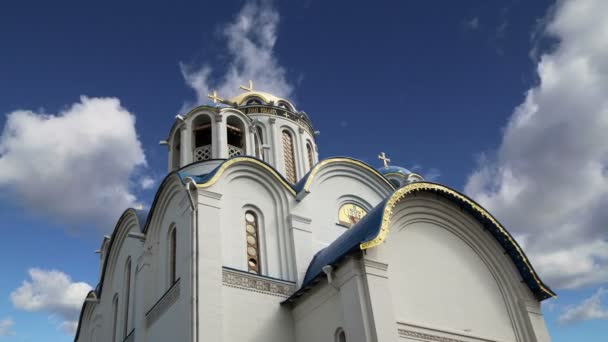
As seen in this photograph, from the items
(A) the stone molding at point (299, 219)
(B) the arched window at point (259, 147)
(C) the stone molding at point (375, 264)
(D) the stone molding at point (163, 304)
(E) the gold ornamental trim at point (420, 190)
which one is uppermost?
(B) the arched window at point (259, 147)

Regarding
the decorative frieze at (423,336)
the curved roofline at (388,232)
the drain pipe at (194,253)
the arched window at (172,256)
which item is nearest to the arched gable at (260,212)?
the drain pipe at (194,253)

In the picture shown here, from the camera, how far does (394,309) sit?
938 centimetres

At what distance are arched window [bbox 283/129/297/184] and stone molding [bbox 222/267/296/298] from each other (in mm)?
5138

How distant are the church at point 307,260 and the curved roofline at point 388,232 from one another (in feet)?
0.09

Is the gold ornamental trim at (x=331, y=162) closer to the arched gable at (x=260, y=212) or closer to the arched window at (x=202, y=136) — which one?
the arched gable at (x=260, y=212)

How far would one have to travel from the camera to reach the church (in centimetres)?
934

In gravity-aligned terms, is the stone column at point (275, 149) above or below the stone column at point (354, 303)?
above

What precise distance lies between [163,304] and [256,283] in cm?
182

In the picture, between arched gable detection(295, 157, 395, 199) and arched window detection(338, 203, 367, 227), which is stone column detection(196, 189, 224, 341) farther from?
arched window detection(338, 203, 367, 227)

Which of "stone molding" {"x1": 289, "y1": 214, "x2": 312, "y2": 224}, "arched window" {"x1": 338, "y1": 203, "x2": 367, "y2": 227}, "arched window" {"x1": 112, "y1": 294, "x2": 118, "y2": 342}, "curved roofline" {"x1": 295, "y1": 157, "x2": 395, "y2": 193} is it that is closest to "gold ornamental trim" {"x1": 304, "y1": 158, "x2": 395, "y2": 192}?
"curved roofline" {"x1": 295, "y1": 157, "x2": 395, "y2": 193}

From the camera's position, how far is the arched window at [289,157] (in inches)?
611

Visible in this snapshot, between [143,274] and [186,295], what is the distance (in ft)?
7.90

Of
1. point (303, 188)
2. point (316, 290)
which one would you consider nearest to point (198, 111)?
point (303, 188)

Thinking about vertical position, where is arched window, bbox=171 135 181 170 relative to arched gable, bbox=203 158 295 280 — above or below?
above
